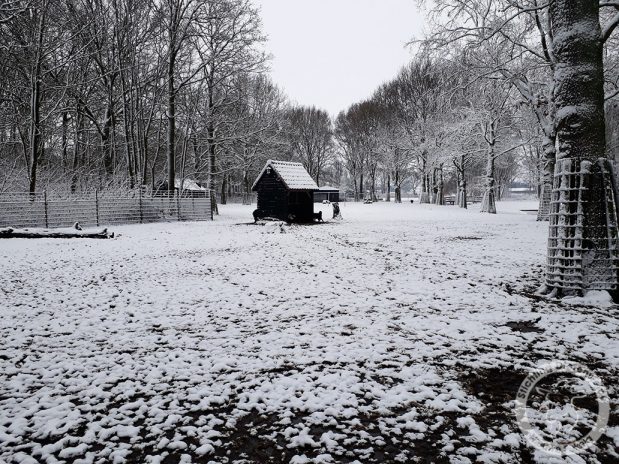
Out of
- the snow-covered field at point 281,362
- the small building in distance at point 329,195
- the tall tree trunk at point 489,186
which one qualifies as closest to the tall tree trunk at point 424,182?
the tall tree trunk at point 489,186

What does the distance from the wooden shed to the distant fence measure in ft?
16.0

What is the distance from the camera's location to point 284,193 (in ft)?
80.4

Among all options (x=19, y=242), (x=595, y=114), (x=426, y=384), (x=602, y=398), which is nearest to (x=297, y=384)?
(x=426, y=384)

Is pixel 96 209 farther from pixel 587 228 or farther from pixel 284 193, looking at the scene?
pixel 587 228

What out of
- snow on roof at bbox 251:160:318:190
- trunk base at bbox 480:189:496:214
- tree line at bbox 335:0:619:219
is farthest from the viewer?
trunk base at bbox 480:189:496:214

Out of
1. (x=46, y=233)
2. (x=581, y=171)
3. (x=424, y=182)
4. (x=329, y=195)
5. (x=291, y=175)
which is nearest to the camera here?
(x=581, y=171)

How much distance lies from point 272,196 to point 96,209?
10763 millimetres

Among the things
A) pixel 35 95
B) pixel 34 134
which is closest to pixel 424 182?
pixel 35 95

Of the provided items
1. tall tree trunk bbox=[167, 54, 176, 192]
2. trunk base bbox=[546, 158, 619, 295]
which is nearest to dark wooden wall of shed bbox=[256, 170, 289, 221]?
tall tree trunk bbox=[167, 54, 176, 192]

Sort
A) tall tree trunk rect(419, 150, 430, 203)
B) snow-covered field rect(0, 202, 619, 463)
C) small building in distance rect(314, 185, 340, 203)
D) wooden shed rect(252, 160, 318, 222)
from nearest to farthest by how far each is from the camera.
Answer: snow-covered field rect(0, 202, 619, 463) → wooden shed rect(252, 160, 318, 222) → tall tree trunk rect(419, 150, 430, 203) → small building in distance rect(314, 185, 340, 203)

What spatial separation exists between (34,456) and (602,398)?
4543 millimetres

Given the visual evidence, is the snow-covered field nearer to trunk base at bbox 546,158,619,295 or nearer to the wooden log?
trunk base at bbox 546,158,619,295

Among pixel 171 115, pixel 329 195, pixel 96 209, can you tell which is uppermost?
pixel 171 115

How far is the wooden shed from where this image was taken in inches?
965
